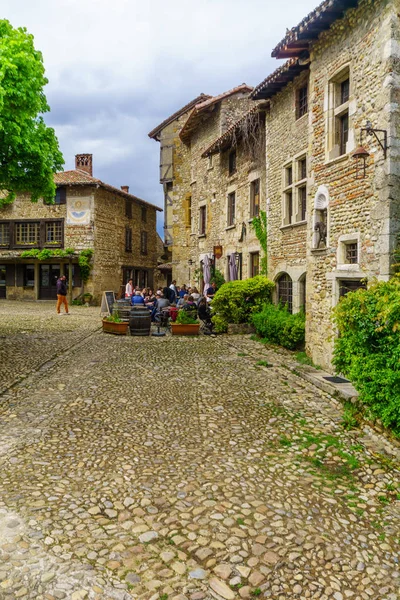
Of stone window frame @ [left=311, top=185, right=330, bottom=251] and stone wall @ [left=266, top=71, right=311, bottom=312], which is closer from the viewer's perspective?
stone window frame @ [left=311, top=185, right=330, bottom=251]

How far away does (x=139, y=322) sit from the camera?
1377 centimetres

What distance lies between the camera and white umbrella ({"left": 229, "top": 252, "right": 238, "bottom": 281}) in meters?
17.0

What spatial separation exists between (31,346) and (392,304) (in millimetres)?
9025

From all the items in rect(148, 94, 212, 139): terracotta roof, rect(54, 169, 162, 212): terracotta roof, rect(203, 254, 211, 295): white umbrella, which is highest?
rect(148, 94, 212, 139): terracotta roof

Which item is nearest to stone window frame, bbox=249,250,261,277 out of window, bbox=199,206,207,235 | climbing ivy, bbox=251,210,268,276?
climbing ivy, bbox=251,210,268,276

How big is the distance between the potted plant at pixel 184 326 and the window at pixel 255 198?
4.59m

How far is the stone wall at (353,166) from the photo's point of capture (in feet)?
24.1

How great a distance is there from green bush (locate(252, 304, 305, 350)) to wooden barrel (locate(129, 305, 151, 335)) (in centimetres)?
330

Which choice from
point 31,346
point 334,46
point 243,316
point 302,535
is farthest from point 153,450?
point 243,316

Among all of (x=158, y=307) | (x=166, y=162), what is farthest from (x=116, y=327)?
(x=166, y=162)

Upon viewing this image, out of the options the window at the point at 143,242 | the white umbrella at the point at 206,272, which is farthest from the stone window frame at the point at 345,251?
the window at the point at 143,242

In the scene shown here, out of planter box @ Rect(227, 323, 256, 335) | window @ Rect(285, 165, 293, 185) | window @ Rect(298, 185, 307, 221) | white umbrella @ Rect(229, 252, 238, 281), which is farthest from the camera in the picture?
white umbrella @ Rect(229, 252, 238, 281)

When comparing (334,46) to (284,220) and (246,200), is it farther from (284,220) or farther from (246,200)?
(246,200)

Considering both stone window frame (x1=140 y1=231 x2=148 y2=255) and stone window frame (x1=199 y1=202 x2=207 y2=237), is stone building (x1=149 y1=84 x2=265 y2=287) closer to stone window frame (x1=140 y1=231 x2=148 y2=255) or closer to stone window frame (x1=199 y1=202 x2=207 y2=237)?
stone window frame (x1=199 y1=202 x2=207 y2=237)
